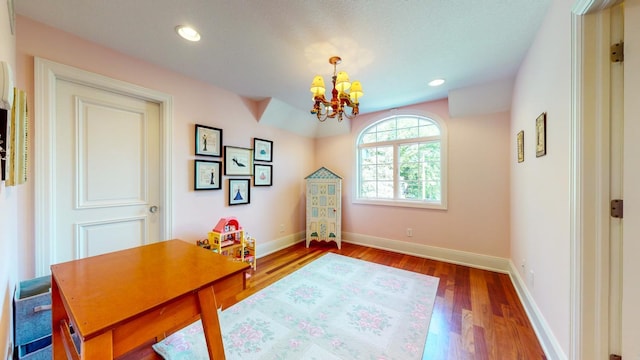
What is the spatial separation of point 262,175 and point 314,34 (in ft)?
7.23

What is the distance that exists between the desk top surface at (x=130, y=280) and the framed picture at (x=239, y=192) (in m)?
1.76

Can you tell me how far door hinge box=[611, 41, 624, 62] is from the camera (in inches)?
41.0

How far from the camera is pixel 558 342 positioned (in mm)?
1370

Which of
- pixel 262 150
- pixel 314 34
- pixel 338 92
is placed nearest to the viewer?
pixel 314 34

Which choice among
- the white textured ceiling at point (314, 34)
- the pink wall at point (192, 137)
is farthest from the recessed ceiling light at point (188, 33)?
the pink wall at point (192, 137)

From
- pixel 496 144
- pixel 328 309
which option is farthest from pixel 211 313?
pixel 496 144

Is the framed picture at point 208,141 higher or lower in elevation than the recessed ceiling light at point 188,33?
lower

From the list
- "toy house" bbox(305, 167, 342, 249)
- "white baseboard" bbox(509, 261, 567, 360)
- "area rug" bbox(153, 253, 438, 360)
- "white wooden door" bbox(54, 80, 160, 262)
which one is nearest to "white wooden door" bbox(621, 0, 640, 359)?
"white baseboard" bbox(509, 261, 567, 360)

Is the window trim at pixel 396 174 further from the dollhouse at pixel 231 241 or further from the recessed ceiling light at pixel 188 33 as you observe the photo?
the recessed ceiling light at pixel 188 33

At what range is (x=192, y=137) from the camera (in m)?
2.61

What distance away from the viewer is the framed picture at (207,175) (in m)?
2.64

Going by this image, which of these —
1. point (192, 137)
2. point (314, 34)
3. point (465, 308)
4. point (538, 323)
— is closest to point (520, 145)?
point (538, 323)

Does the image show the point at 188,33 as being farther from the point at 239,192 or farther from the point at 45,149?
the point at 239,192

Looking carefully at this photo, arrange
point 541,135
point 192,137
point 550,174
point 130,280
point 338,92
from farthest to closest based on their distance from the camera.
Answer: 1. point 192,137
2. point 338,92
3. point 541,135
4. point 550,174
5. point 130,280
